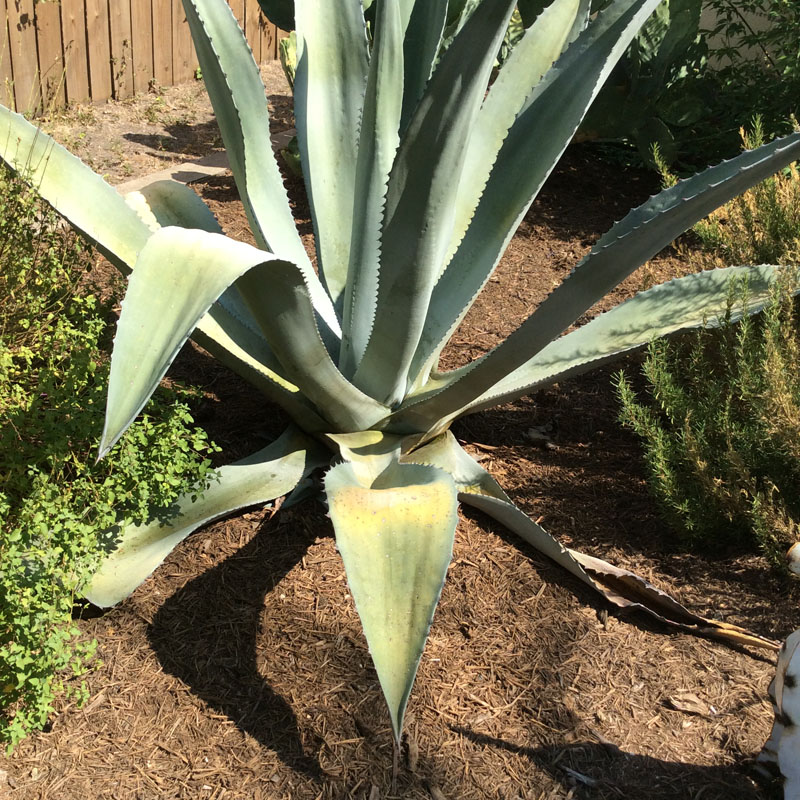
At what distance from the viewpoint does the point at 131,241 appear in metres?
2.29

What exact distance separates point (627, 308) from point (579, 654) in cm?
96

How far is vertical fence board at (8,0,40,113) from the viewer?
5.00 meters

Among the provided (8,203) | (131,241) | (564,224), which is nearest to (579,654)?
(131,241)

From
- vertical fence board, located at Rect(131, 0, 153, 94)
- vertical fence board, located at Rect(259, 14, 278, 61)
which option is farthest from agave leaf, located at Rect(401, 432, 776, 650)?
vertical fence board, located at Rect(259, 14, 278, 61)

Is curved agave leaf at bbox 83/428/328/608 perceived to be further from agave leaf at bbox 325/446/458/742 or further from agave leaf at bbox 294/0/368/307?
agave leaf at bbox 294/0/368/307

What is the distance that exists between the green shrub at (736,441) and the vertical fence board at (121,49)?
4.77 metres

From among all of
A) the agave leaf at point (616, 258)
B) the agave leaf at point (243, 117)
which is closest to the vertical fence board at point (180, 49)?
the agave leaf at point (243, 117)

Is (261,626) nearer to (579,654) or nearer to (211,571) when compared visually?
(211,571)

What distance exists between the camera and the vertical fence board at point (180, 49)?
6.22 m

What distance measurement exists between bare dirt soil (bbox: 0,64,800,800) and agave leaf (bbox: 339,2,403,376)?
0.49 metres

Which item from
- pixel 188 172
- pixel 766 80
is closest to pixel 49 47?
pixel 188 172

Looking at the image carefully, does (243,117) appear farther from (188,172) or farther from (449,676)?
(188,172)

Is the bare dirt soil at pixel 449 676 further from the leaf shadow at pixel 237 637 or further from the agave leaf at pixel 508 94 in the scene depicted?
the agave leaf at pixel 508 94

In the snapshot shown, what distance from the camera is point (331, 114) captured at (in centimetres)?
247
